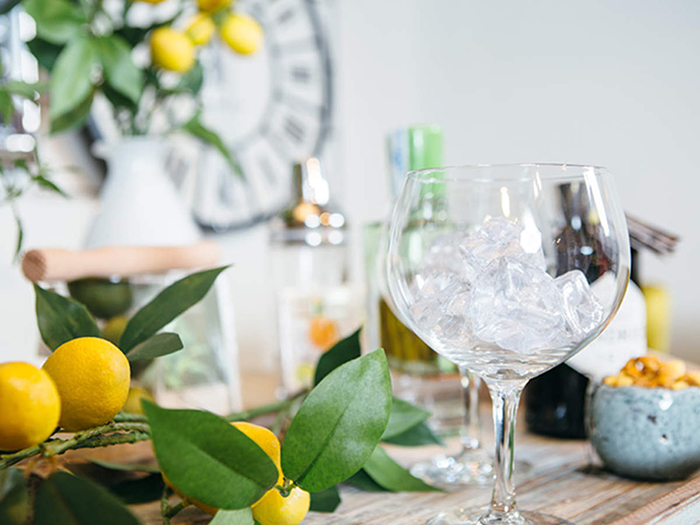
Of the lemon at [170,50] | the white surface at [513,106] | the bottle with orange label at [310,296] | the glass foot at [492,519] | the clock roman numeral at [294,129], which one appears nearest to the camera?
the glass foot at [492,519]

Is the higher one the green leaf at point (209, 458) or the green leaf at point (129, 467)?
the green leaf at point (209, 458)

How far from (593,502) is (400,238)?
0.22 meters

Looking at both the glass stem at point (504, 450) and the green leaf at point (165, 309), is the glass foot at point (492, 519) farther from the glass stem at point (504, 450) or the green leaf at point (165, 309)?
the green leaf at point (165, 309)

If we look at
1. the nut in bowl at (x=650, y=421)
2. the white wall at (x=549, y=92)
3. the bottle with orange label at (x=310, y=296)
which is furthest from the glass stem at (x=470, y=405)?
the white wall at (x=549, y=92)

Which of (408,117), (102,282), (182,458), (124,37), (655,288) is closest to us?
(182,458)

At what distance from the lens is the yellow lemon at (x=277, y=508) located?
1.23 ft

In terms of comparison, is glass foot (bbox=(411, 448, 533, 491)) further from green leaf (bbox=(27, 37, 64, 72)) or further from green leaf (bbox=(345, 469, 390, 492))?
green leaf (bbox=(27, 37, 64, 72))

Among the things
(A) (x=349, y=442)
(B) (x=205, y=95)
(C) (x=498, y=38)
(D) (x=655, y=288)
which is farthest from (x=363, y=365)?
(C) (x=498, y=38)

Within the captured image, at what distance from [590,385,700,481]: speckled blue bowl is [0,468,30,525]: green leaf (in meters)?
0.39

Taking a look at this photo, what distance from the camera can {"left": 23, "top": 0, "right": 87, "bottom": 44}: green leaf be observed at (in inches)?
26.9

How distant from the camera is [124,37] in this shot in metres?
0.78

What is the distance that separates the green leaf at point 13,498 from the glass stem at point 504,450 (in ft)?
0.79

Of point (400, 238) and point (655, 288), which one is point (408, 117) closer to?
point (655, 288)

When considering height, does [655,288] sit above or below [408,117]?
below
